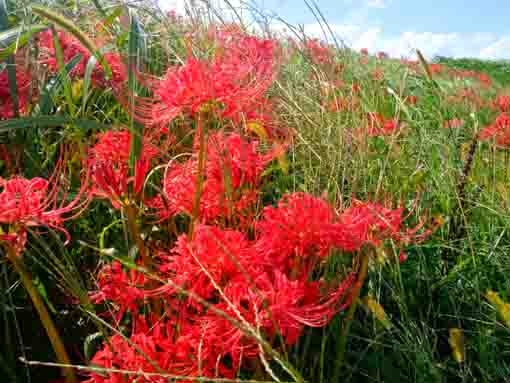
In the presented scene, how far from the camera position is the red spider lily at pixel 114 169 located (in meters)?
0.82

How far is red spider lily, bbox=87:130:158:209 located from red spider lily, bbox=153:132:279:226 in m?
0.05

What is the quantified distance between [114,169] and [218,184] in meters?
0.19

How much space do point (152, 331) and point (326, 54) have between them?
101cm

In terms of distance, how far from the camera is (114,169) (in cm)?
94

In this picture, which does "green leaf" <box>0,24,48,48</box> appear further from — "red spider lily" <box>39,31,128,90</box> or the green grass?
"red spider lily" <box>39,31,128,90</box>

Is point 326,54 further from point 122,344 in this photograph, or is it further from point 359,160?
point 122,344

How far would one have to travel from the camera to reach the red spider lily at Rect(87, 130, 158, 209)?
32.2 inches

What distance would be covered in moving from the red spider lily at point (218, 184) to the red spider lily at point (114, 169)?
2.0 inches

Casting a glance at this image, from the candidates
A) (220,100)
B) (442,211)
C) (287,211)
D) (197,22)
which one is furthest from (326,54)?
(287,211)

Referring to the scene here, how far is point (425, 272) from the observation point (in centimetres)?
121

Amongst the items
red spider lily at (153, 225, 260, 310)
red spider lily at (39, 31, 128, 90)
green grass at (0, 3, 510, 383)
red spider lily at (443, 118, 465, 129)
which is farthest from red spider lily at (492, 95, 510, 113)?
red spider lily at (153, 225, 260, 310)

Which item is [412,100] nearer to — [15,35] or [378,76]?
[378,76]

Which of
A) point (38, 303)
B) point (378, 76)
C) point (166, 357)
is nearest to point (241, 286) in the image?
point (166, 357)

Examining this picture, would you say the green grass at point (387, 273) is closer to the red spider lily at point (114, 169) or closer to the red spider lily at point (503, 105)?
the red spider lily at point (114, 169)
